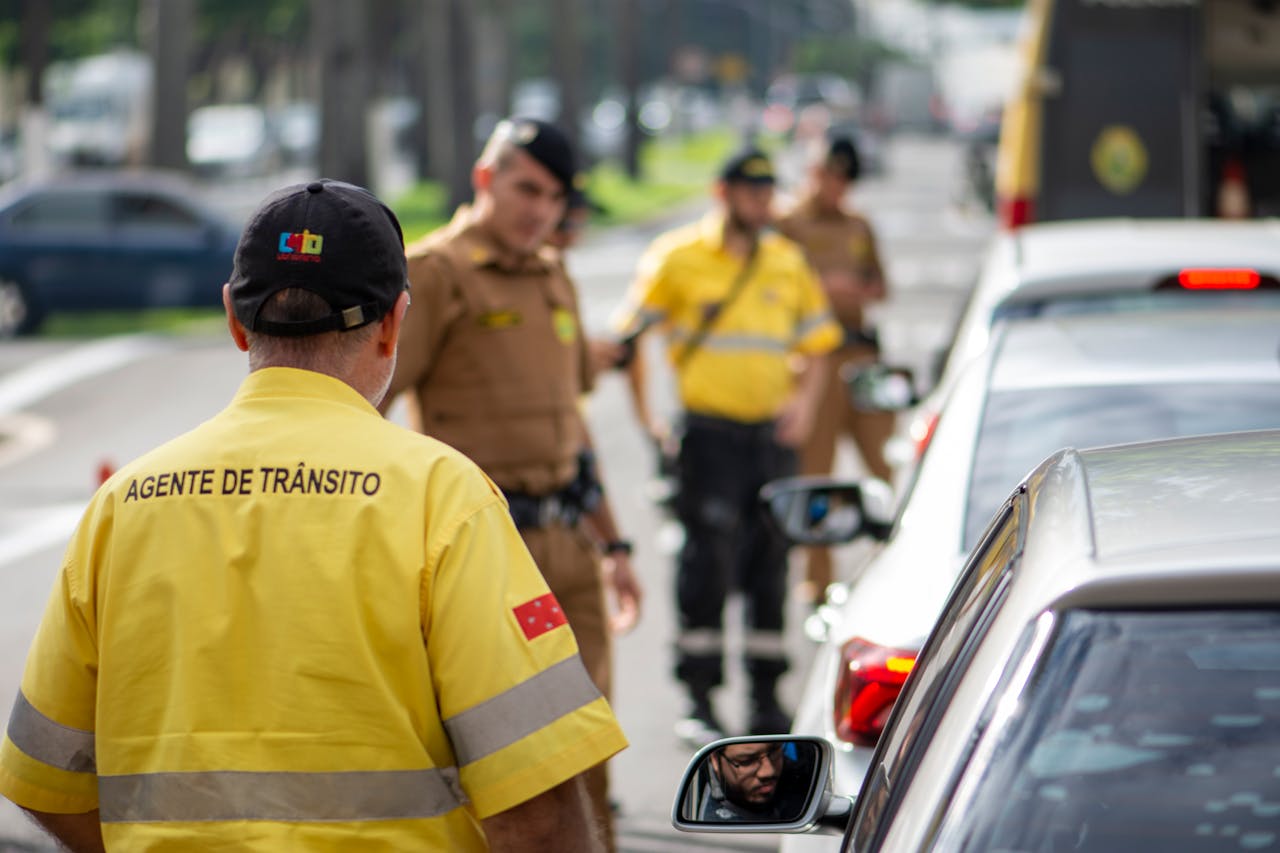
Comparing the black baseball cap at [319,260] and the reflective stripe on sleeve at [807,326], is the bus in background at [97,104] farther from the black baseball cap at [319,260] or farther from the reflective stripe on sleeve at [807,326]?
the black baseball cap at [319,260]

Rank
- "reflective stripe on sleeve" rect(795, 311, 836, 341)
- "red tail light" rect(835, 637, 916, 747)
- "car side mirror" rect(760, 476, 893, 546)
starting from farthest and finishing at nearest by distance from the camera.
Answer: "reflective stripe on sleeve" rect(795, 311, 836, 341) → "car side mirror" rect(760, 476, 893, 546) → "red tail light" rect(835, 637, 916, 747)

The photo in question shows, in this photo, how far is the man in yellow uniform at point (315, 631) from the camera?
2672 mm

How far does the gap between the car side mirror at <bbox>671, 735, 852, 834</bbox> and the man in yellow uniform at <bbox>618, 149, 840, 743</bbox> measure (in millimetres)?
4440

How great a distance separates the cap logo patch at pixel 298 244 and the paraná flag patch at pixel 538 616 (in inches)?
20.1

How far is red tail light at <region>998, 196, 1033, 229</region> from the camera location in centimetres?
1441

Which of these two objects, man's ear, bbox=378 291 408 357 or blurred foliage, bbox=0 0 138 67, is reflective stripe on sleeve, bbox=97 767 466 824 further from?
blurred foliage, bbox=0 0 138 67

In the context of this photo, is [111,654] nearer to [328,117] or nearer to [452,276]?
[452,276]

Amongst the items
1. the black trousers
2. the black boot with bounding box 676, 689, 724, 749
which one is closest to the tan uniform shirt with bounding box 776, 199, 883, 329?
the black trousers

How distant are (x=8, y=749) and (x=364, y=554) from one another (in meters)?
0.61

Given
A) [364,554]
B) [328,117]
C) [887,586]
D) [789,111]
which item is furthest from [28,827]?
[789,111]

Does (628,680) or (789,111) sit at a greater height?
(628,680)

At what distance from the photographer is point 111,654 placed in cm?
278

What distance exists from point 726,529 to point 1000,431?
319 cm

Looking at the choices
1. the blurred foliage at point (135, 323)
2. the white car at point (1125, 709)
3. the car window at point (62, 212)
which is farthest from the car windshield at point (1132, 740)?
the car window at point (62, 212)
